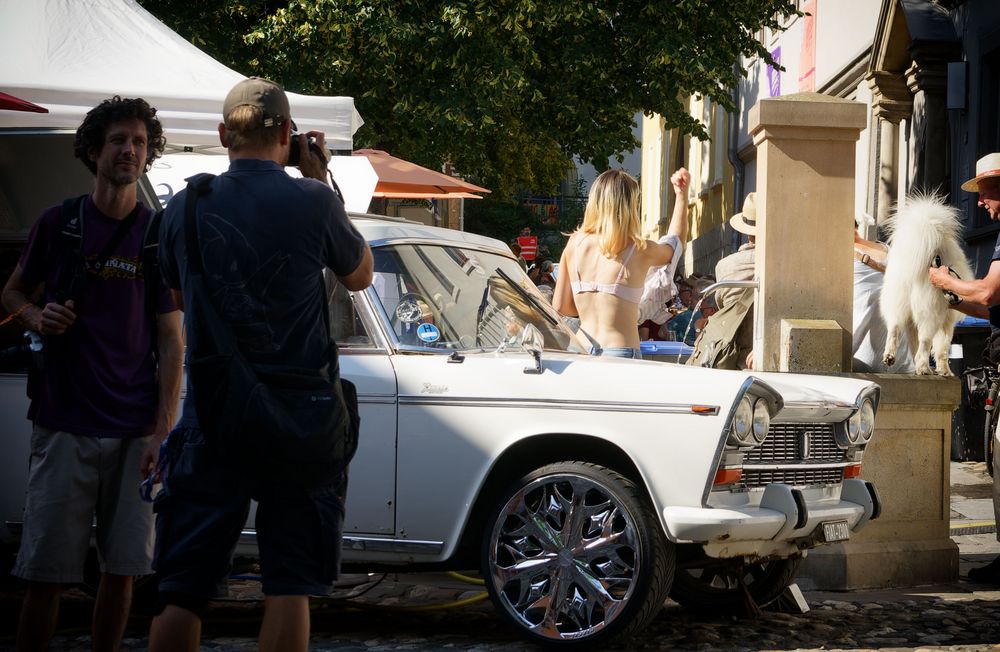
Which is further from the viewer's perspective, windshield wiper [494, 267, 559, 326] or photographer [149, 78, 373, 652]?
windshield wiper [494, 267, 559, 326]

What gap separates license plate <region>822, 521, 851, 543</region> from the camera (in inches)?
225

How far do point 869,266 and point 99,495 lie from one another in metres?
5.32

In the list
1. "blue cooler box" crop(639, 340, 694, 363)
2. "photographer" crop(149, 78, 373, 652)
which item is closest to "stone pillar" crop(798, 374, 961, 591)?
"photographer" crop(149, 78, 373, 652)

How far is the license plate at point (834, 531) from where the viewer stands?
18.7 feet

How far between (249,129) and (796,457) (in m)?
3.17

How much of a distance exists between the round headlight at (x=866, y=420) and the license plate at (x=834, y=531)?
21.5 inches

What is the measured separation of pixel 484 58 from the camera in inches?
722

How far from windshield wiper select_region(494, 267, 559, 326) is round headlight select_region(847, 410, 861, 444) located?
142 centimetres

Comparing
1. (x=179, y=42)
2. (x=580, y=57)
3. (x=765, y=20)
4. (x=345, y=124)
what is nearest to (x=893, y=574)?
(x=345, y=124)

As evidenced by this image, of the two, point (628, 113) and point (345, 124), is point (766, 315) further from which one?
point (628, 113)

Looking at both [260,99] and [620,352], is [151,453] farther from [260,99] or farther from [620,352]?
[620,352]

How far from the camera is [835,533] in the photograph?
5.73 m

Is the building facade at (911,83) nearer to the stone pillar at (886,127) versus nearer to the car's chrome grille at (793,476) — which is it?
the stone pillar at (886,127)

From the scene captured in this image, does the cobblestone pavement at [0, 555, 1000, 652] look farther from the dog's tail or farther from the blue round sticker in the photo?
the dog's tail
